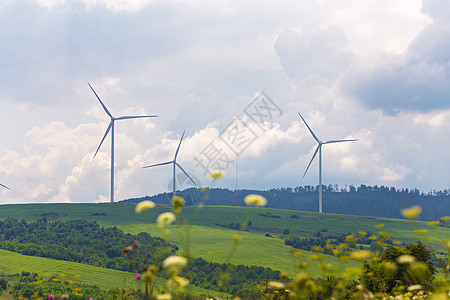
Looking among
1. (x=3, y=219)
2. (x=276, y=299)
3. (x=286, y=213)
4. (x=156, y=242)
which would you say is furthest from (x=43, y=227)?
(x=276, y=299)

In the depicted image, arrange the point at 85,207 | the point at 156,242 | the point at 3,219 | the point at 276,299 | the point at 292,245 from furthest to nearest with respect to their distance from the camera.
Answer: the point at 85,207, the point at 3,219, the point at 292,245, the point at 156,242, the point at 276,299

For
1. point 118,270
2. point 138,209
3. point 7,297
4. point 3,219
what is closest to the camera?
point 138,209

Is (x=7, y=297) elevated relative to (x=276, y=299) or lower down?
lower down

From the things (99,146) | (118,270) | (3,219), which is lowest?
(118,270)

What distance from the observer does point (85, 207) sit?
113 metres

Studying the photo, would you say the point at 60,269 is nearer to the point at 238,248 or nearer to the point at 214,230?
the point at 238,248

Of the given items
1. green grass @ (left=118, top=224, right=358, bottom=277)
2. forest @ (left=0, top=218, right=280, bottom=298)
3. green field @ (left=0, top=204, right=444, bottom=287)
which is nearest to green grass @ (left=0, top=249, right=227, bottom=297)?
green field @ (left=0, top=204, right=444, bottom=287)

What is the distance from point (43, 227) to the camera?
9056cm

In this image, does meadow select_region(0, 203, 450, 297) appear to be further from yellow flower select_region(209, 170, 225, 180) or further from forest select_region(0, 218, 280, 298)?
yellow flower select_region(209, 170, 225, 180)

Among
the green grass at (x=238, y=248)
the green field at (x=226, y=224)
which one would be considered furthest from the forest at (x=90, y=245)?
the green grass at (x=238, y=248)

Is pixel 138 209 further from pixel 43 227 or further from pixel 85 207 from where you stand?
pixel 85 207

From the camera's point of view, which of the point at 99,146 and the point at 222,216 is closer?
the point at 99,146

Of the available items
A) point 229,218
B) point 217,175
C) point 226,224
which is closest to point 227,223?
point 226,224

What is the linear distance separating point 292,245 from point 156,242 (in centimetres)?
2881
